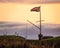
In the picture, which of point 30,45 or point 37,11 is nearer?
point 30,45

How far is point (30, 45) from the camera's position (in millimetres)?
8102

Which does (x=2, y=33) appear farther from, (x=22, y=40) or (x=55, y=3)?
(x=55, y=3)

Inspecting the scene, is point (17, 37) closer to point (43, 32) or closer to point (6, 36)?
point (6, 36)

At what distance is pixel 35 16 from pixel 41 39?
0.95 metres

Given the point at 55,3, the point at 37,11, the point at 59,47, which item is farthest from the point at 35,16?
the point at 59,47

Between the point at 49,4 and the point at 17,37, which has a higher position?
the point at 49,4

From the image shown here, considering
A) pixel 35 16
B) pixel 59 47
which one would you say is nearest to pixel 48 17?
pixel 35 16

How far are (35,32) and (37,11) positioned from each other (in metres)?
0.90

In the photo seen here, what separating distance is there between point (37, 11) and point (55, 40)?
1.45 metres

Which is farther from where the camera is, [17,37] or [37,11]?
[37,11]

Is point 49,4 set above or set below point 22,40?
above

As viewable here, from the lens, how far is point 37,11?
889 centimetres

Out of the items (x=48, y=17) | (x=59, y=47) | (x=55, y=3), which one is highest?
(x=55, y=3)

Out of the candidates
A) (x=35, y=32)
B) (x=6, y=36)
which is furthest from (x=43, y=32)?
(x=6, y=36)
